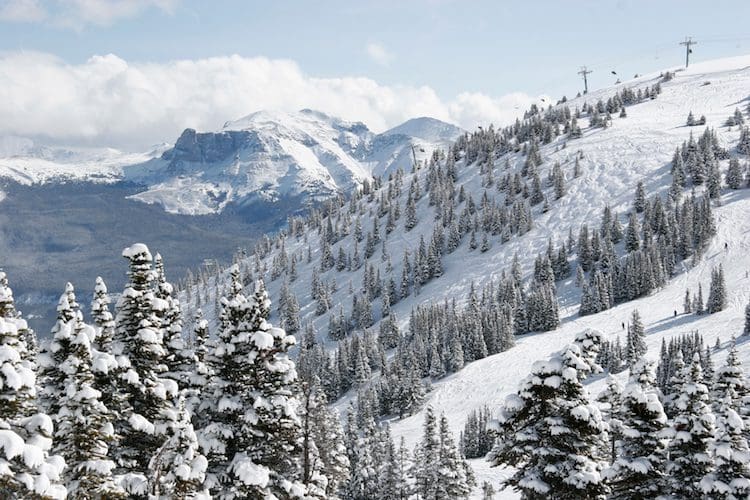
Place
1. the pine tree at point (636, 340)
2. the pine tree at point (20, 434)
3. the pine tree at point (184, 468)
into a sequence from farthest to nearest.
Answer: the pine tree at point (636, 340)
the pine tree at point (184, 468)
the pine tree at point (20, 434)

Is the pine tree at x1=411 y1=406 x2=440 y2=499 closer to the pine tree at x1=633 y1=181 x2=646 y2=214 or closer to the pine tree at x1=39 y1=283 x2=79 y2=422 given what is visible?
the pine tree at x1=39 y1=283 x2=79 y2=422

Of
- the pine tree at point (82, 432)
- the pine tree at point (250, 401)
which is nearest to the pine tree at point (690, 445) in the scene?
the pine tree at point (250, 401)

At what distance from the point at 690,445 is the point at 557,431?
278 inches

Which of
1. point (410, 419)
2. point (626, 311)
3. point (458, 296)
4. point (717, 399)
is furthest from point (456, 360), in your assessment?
point (717, 399)

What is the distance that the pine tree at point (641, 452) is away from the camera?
22469mm

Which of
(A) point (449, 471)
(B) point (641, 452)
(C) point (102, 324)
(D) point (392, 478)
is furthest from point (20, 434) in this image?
(D) point (392, 478)

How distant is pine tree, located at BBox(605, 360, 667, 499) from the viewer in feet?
73.7

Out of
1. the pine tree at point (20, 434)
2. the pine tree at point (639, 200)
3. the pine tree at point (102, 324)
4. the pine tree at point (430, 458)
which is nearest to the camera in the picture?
the pine tree at point (20, 434)

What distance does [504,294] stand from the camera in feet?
550

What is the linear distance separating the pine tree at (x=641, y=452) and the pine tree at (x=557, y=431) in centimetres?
385

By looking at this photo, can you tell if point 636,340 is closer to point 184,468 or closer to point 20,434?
point 184,468

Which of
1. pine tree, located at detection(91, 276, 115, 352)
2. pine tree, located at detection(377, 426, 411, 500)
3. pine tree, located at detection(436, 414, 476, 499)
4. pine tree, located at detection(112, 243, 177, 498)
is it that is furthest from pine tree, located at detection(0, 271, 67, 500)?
pine tree, located at detection(377, 426, 411, 500)

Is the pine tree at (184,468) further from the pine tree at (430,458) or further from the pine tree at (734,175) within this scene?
the pine tree at (734,175)

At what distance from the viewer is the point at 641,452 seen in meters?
22.8
